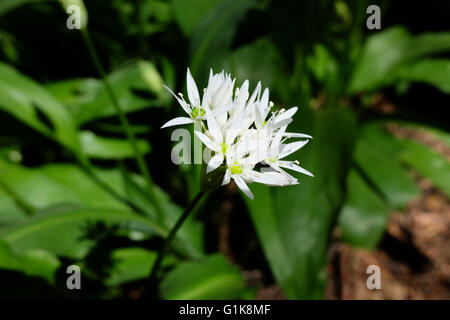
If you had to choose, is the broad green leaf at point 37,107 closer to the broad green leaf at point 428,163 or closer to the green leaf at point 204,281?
the green leaf at point 204,281

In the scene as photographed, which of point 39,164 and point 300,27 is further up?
point 300,27

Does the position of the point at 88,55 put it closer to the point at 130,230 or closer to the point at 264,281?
the point at 130,230

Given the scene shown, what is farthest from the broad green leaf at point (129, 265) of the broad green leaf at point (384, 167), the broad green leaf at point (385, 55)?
the broad green leaf at point (385, 55)

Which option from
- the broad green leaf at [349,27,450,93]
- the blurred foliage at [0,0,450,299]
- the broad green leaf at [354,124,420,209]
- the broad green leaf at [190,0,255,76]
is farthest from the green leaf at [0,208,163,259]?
the broad green leaf at [349,27,450,93]

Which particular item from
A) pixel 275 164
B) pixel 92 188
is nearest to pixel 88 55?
pixel 92 188

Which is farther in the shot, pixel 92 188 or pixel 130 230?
pixel 92 188
